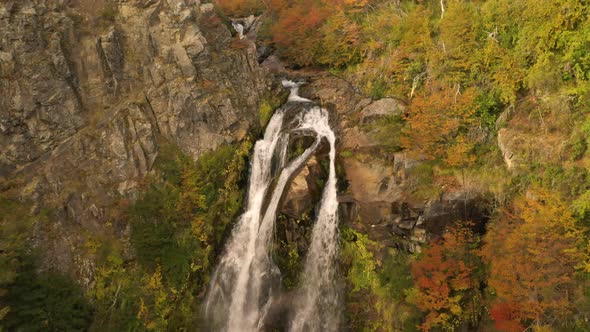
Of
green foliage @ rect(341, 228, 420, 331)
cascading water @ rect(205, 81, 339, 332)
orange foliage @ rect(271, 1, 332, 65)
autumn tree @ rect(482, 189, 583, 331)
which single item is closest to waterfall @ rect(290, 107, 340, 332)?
cascading water @ rect(205, 81, 339, 332)

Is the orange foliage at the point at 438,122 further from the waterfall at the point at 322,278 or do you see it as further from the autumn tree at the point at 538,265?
the waterfall at the point at 322,278

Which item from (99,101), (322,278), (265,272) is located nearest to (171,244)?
(265,272)

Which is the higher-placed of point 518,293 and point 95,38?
point 95,38

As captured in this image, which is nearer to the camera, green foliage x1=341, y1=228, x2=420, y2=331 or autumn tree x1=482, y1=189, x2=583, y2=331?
autumn tree x1=482, y1=189, x2=583, y2=331

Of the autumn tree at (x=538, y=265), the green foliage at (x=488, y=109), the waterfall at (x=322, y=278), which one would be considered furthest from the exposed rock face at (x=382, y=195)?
the green foliage at (x=488, y=109)

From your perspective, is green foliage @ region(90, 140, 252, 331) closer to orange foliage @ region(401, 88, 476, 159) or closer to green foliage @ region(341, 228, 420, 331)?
green foliage @ region(341, 228, 420, 331)

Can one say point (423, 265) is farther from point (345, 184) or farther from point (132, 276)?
point (132, 276)

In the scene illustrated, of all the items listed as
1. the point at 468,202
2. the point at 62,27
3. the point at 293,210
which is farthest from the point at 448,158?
the point at 62,27
